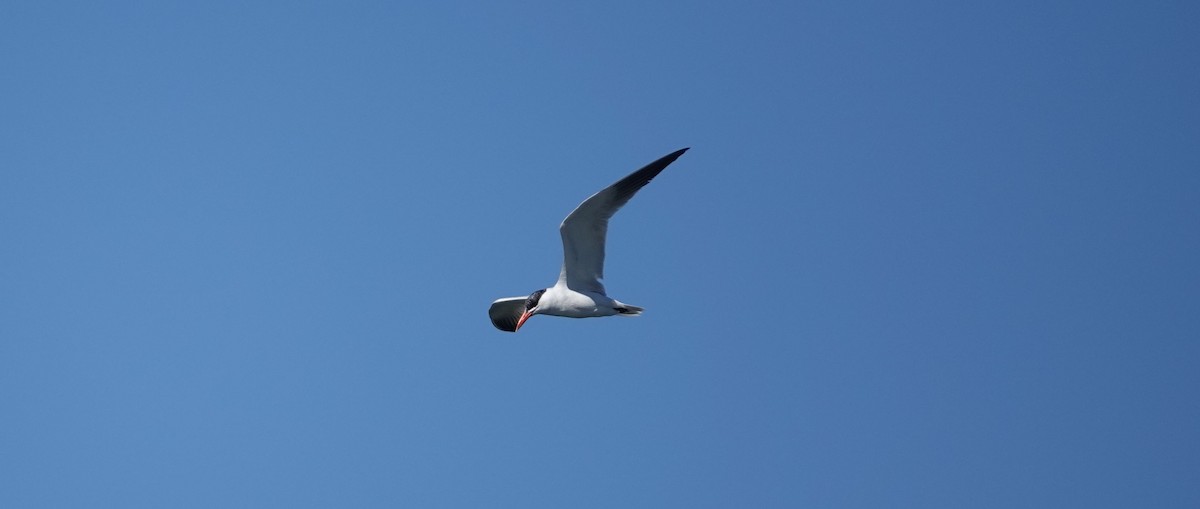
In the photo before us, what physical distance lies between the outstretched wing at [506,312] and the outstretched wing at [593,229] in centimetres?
340

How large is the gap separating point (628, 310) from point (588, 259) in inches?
59.7

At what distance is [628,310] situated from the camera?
25.8m

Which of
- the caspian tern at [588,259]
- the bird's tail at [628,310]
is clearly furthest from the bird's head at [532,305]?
the bird's tail at [628,310]

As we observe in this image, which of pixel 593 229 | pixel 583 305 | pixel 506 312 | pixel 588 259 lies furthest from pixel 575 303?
pixel 506 312

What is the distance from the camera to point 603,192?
23594 millimetres

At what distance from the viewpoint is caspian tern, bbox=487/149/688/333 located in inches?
932

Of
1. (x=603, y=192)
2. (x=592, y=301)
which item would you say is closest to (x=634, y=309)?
(x=592, y=301)

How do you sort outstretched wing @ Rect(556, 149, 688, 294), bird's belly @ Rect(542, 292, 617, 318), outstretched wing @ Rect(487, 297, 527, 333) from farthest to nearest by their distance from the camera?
1. outstretched wing @ Rect(487, 297, 527, 333)
2. bird's belly @ Rect(542, 292, 617, 318)
3. outstretched wing @ Rect(556, 149, 688, 294)

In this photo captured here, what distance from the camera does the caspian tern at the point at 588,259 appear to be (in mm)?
23672

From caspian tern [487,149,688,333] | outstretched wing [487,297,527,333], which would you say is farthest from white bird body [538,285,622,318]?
outstretched wing [487,297,527,333]

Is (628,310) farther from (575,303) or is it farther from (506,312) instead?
(506,312)

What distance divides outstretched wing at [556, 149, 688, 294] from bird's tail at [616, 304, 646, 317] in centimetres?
59

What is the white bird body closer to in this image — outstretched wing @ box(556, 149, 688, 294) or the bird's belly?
the bird's belly

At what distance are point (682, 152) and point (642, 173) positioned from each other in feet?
3.01
